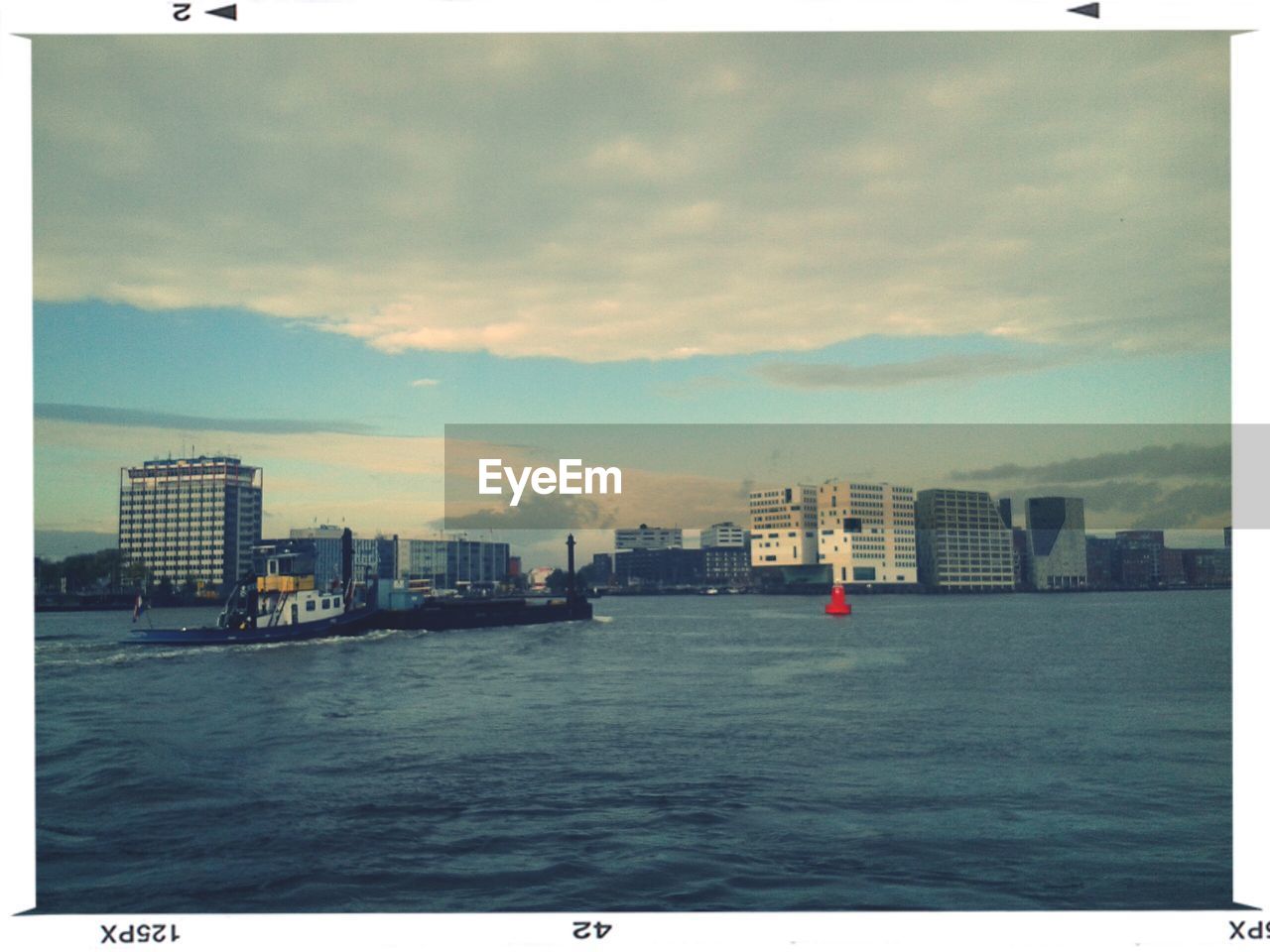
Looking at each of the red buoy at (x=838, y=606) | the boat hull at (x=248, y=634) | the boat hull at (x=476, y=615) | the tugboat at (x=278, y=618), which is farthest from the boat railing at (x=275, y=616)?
the red buoy at (x=838, y=606)

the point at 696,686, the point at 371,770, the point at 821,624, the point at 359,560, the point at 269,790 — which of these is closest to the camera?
the point at 269,790

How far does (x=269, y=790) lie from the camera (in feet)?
39.9

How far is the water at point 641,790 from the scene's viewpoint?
25.8ft

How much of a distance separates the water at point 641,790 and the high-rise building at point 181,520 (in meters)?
52.1

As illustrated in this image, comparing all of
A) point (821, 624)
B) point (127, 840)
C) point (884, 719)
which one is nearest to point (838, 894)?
point (127, 840)

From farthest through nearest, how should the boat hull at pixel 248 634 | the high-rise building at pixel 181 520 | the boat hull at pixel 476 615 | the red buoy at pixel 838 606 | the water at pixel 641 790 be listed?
the high-rise building at pixel 181 520, the red buoy at pixel 838 606, the boat hull at pixel 476 615, the boat hull at pixel 248 634, the water at pixel 641 790

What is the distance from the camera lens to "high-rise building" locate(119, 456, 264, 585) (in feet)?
252

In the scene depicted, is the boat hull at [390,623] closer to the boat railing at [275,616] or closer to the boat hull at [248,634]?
the boat hull at [248,634]

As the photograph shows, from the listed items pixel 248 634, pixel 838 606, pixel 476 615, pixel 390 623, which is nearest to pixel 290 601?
pixel 248 634

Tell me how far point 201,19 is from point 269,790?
10.1 metres

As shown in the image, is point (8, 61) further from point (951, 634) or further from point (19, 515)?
point (951, 634)

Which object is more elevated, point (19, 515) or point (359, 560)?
point (19, 515)

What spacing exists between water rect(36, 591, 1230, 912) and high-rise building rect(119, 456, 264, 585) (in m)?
52.1

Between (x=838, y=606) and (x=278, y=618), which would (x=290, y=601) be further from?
(x=838, y=606)
